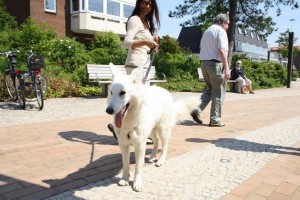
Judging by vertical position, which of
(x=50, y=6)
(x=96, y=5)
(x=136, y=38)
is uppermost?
(x=96, y=5)

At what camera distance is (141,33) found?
163 inches

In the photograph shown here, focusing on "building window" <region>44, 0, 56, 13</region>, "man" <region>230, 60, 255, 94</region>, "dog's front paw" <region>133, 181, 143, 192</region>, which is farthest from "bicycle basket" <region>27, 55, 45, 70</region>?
"building window" <region>44, 0, 56, 13</region>

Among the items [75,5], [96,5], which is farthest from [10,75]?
[96,5]

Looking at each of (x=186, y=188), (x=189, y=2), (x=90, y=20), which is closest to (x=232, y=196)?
(x=186, y=188)

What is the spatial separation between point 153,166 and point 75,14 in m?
25.9

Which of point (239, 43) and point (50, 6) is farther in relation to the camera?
point (239, 43)

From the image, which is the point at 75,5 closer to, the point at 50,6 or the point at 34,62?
the point at 50,6

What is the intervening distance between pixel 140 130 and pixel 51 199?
3.55 ft

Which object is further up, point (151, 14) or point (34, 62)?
point (151, 14)

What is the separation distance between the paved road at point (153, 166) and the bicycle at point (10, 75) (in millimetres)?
1532

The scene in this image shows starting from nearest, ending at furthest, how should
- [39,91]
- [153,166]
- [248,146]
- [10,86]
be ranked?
[153,166]
[248,146]
[39,91]
[10,86]

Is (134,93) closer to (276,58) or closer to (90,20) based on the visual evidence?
(90,20)

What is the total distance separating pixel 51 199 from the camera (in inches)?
110

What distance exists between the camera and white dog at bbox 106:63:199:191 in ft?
9.09
